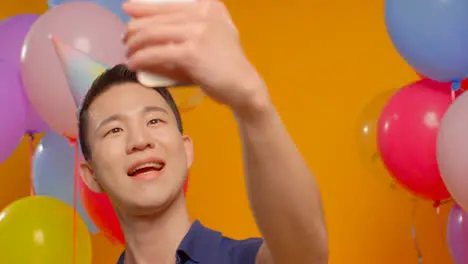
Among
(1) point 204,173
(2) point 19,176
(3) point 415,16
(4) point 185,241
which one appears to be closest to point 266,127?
(4) point 185,241

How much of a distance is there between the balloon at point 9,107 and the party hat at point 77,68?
71 cm

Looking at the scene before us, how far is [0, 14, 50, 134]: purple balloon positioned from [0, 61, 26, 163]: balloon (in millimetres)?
13

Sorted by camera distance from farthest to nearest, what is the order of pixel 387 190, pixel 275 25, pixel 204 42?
pixel 275 25 < pixel 387 190 < pixel 204 42

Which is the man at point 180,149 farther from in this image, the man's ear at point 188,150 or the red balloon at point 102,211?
the red balloon at point 102,211

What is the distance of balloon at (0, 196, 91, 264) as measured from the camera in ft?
5.76

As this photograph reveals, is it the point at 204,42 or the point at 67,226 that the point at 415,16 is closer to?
the point at 67,226

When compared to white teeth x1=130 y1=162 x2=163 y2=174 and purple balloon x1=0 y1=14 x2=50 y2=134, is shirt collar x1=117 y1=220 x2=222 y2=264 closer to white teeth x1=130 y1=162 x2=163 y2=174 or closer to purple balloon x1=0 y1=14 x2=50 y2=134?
white teeth x1=130 y1=162 x2=163 y2=174

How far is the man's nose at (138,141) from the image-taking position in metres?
1.24

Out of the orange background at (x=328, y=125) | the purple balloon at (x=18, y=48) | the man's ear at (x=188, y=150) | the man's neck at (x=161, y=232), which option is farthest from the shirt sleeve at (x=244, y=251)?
the orange background at (x=328, y=125)

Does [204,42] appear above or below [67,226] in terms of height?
above

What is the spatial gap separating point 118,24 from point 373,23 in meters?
1.04

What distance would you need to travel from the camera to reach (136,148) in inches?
48.9

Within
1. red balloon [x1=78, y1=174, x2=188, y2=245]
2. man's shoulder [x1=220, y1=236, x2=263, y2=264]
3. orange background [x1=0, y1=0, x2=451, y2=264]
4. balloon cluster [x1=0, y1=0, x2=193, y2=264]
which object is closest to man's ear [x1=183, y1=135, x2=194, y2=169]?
man's shoulder [x1=220, y1=236, x2=263, y2=264]

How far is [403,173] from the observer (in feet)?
6.30
